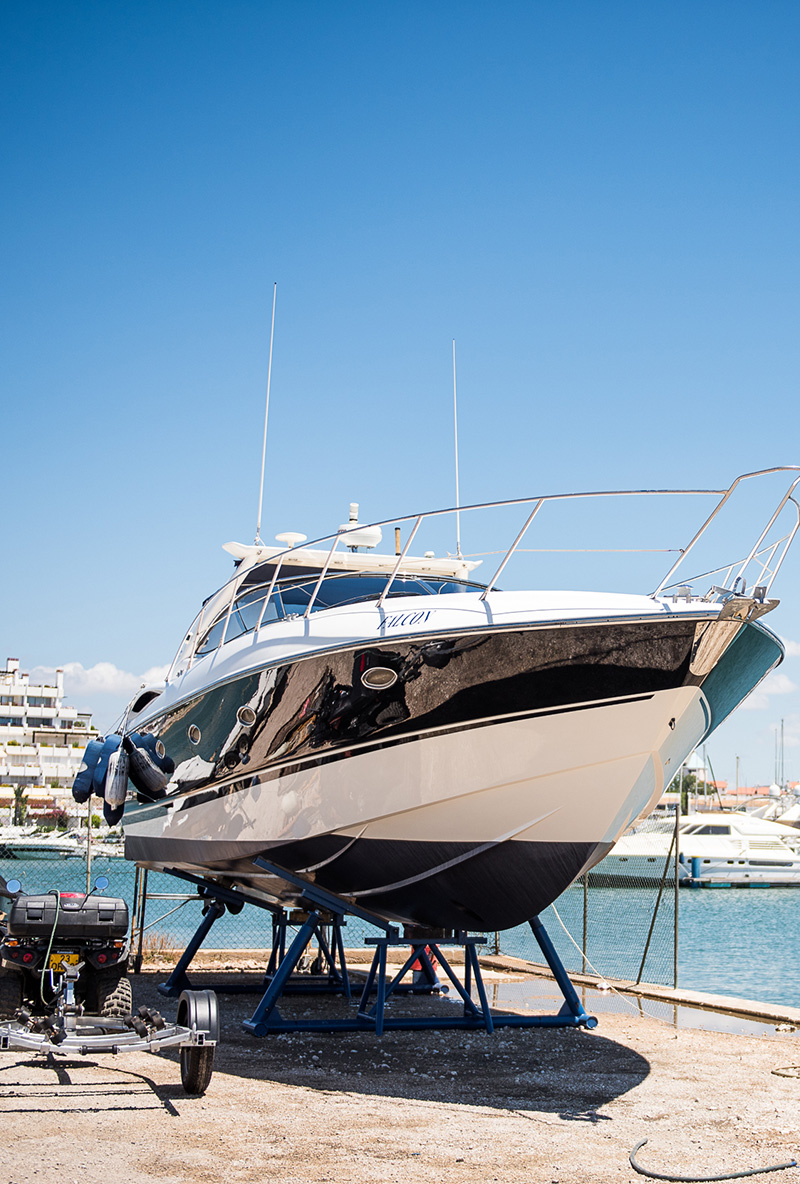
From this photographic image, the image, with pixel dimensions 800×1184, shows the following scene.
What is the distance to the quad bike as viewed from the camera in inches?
201

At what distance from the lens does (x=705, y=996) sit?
942 cm

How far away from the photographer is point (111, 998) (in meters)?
5.66

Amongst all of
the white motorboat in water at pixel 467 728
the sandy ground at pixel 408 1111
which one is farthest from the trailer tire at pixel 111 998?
the white motorboat in water at pixel 467 728

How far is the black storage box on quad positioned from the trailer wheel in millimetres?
317

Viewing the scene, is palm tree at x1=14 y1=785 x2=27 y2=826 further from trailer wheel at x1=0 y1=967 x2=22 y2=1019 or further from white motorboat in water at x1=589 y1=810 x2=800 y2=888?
trailer wheel at x1=0 y1=967 x2=22 y2=1019

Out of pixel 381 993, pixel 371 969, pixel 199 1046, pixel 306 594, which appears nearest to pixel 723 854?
pixel 371 969

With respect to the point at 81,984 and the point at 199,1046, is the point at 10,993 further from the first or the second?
the point at 199,1046

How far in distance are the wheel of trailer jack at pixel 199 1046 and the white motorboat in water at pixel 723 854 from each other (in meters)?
38.1

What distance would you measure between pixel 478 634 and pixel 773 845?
4410 centimetres

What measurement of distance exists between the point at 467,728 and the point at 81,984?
8.33ft

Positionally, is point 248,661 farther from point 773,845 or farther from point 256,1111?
point 773,845

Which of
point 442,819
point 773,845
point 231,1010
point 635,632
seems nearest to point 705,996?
point 231,1010

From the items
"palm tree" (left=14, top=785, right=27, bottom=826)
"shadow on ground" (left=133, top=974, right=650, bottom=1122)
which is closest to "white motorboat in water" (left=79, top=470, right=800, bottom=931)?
"shadow on ground" (left=133, top=974, right=650, bottom=1122)

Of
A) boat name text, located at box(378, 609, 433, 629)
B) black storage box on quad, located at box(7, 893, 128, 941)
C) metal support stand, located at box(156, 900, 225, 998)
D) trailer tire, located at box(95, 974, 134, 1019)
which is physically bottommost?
metal support stand, located at box(156, 900, 225, 998)
